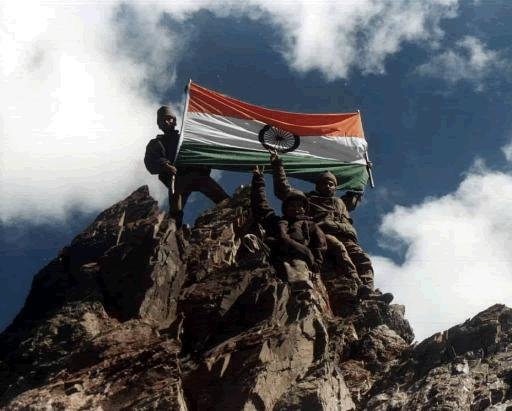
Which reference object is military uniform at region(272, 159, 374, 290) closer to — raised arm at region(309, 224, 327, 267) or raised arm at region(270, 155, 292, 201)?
raised arm at region(270, 155, 292, 201)

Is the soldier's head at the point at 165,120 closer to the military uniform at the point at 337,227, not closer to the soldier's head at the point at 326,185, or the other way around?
the military uniform at the point at 337,227

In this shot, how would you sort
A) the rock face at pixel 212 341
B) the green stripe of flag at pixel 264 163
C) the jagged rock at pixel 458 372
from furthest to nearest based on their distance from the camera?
1. the green stripe of flag at pixel 264 163
2. the rock face at pixel 212 341
3. the jagged rock at pixel 458 372

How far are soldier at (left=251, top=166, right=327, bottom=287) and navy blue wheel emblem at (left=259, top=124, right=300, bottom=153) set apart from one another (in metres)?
3.38

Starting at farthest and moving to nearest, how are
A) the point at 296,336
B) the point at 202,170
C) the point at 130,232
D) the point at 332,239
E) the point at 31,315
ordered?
1. the point at 202,170
2. the point at 332,239
3. the point at 130,232
4. the point at 31,315
5. the point at 296,336

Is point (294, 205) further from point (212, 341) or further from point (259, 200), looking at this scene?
point (212, 341)

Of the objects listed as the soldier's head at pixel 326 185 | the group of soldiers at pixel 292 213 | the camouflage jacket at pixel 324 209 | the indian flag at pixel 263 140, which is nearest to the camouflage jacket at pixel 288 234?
the group of soldiers at pixel 292 213

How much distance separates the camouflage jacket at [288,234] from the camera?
18422 mm

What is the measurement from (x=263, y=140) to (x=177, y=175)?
9.53 feet

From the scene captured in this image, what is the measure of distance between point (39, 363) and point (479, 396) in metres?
6.74

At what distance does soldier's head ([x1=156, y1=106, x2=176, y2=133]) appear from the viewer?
971 inches

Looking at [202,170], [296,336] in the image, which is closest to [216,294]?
[296,336]

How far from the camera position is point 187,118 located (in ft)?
81.1

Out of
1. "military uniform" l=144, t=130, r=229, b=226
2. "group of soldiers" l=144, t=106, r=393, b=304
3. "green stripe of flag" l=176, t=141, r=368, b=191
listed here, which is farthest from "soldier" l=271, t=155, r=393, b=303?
"military uniform" l=144, t=130, r=229, b=226

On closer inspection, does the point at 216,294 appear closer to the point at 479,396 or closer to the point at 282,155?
the point at 479,396
